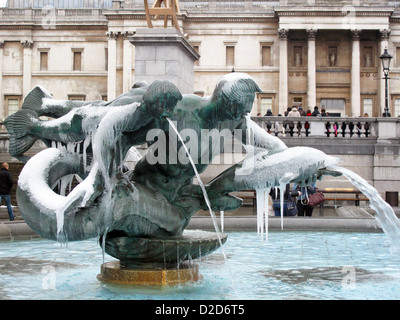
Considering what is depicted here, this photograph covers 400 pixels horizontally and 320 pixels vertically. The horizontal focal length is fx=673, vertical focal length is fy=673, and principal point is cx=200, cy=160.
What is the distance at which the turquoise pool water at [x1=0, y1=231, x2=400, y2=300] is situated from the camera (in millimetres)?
5324

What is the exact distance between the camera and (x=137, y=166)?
582 centimetres

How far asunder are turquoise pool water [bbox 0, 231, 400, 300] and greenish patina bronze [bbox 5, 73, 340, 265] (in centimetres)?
45

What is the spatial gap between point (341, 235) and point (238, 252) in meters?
2.18

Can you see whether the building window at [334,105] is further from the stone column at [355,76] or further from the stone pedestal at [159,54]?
the stone pedestal at [159,54]

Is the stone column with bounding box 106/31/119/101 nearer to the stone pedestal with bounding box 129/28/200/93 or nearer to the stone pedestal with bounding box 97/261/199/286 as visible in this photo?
the stone pedestal with bounding box 129/28/200/93

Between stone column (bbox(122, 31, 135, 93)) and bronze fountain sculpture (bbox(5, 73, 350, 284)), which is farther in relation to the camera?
stone column (bbox(122, 31, 135, 93))

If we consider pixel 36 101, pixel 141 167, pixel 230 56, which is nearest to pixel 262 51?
pixel 230 56

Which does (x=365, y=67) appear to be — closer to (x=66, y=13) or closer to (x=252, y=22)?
(x=252, y=22)

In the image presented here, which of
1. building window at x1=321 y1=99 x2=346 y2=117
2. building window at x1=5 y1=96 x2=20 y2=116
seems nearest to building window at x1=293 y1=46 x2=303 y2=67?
building window at x1=321 y1=99 x2=346 y2=117

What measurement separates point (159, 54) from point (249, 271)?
898cm

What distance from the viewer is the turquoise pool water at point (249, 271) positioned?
532cm

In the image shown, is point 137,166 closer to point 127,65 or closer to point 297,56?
point 127,65

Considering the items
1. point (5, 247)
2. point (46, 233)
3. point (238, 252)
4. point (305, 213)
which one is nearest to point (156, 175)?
point (46, 233)

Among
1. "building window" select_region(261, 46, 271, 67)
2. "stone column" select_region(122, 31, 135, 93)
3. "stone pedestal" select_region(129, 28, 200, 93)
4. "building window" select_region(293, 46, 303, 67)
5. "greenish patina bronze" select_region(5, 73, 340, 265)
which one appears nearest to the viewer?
"greenish patina bronze" select_region(5, 73, 340, 265)
